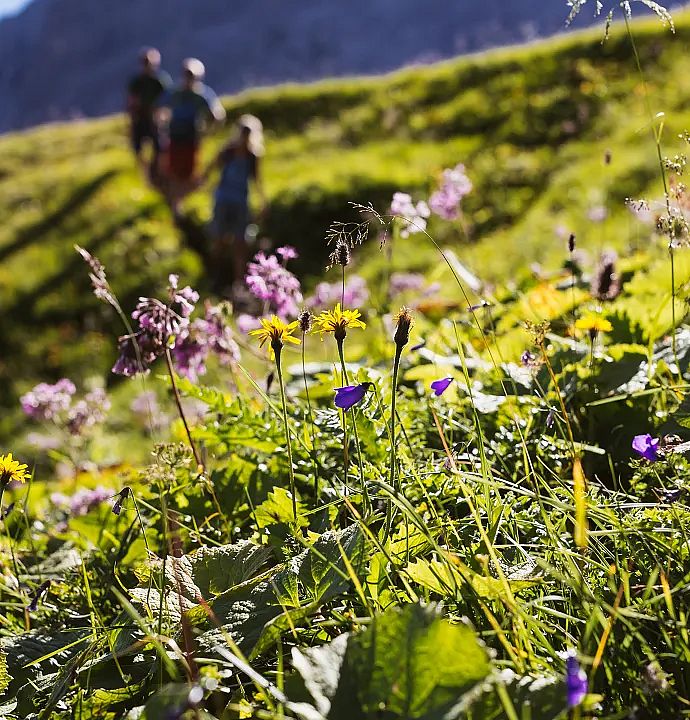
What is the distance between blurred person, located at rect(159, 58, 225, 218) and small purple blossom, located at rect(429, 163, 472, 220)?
9.18 meters

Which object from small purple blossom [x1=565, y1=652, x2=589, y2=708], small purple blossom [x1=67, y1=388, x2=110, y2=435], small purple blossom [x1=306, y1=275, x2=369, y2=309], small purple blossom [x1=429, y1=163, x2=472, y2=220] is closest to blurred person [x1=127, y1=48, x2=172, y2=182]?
small purple blossom [x1=306, y1=275, x2=369, y2=309]

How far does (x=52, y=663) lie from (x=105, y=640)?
0.43 ft

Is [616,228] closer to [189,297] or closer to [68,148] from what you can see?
[189,297]

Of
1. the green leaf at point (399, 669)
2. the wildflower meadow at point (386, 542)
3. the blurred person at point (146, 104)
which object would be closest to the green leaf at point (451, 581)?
the wildflower meadow at point (386, 542)

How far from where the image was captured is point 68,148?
22094 mm

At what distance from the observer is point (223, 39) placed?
143m

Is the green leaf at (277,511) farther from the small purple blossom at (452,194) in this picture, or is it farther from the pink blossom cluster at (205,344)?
the small purple blossom at (452,194)

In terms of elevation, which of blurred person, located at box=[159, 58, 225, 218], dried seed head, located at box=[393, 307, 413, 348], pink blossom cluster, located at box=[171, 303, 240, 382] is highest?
blurred person, located at box=[159, 58, 225, 218]

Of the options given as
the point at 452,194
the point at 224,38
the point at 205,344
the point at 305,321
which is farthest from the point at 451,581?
the point at 224,38

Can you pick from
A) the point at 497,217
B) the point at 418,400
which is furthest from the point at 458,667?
the point at 497,217

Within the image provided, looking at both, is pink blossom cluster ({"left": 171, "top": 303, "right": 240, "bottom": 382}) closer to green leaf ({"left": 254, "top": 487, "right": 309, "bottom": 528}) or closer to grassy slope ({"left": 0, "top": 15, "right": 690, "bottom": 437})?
green leaf ({"left": 254, "top": 487, "right": 309, "bottom": 528})

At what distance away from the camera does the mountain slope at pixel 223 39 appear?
130 metres

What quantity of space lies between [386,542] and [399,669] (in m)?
0.42

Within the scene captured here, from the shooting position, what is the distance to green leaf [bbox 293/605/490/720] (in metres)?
1.02
